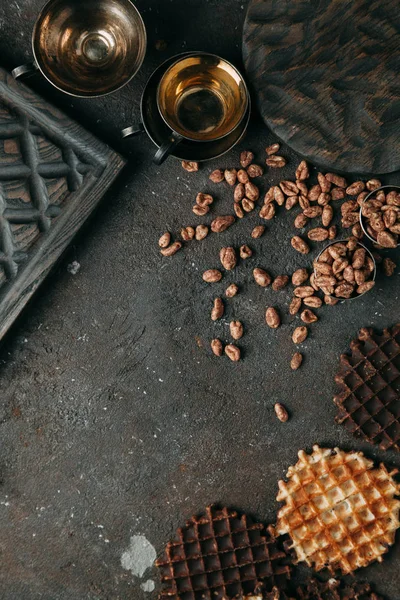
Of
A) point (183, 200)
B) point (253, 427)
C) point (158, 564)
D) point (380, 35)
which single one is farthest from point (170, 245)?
point (158, 564)

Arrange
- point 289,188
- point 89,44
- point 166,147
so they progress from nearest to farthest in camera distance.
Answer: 1. point 166,147
2. point 89,44
3. point 289,188

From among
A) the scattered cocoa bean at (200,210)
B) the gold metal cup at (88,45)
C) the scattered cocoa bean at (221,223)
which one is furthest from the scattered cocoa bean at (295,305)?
the gold metal cup at (88,45)

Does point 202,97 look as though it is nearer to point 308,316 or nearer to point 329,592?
point 308,316

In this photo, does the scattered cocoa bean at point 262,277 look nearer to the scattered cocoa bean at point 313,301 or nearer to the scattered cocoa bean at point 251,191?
the scattered cocoa bean at point 313,301

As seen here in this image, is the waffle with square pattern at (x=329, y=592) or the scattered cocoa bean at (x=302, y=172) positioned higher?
the scattered cocoa bean at (x=302, y=172)

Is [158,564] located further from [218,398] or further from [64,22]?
[64,22]

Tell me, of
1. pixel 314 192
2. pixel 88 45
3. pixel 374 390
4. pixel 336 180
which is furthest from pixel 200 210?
pixel 374 390
